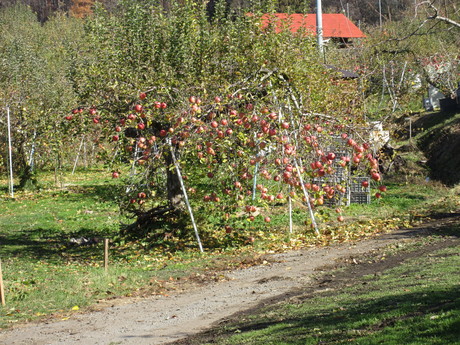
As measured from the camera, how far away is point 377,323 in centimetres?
614

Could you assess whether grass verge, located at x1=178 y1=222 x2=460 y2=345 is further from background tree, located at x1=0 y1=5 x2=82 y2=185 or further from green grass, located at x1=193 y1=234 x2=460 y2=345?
background tree, located at x1=0 y1=5 x2=82 y2=185

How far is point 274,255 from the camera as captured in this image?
12867 mm

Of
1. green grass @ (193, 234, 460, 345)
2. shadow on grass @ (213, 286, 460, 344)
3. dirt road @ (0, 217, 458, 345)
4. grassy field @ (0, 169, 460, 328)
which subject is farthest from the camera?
grassy field @ (0, 169, 460, 328)

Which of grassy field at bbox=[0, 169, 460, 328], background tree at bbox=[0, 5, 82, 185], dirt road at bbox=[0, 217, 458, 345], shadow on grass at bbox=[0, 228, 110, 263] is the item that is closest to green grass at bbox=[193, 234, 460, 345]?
dirt road at bbox=[0, 217, 458, 345]

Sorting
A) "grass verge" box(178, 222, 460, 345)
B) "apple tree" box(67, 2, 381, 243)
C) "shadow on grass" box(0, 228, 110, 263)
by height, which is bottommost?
"shadow on grass" box(0, 228, 110, 263)

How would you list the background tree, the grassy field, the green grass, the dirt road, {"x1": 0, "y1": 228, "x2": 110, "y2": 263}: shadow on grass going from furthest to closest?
the background tree, {"x1": 0, "y1": 228, "x2": 110, "y2": 263}: shadow on grass, the grassy field, the dirt road, the green grass

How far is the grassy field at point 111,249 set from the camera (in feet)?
33.8

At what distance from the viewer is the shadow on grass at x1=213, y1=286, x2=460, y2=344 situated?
17.9ft

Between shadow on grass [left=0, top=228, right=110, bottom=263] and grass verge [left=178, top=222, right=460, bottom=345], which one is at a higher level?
grass verge [left=178, top=222, right=460, bottom=345]

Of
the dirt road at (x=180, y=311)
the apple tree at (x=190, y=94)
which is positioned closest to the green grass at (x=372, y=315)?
the dirt road at (x=180, y=311)

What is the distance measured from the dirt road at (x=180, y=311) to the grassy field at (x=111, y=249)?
561 mm

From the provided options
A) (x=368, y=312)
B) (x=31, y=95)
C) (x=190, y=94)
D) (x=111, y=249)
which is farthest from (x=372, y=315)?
(x=31, y=95)

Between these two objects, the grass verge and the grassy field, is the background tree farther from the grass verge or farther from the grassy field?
the grass verge

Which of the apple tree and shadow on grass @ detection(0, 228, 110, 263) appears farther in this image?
shadow on grass @ detection(0, 228, 110, 263)
